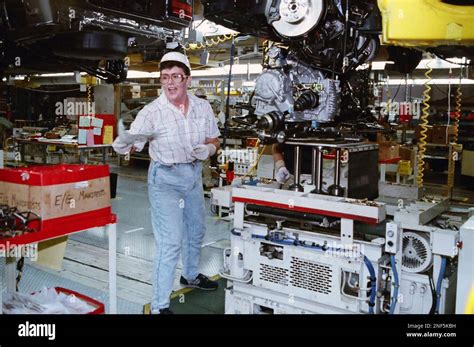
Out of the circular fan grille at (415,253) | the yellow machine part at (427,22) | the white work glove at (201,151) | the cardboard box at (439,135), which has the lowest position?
the circular fan grille at (415,253)

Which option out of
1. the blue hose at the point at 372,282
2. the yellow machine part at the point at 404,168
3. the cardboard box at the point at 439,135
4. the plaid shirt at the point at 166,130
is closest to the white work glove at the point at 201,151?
the plaid shirt at the point at 166,130

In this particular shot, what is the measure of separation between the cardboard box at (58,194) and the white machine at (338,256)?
79 centimetres

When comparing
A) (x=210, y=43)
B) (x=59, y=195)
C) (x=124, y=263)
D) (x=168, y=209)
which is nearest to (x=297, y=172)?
(x=168, y=209)

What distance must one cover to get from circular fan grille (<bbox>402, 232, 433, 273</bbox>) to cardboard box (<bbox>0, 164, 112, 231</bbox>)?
1533 millimetres

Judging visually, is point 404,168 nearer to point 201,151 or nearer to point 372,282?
point 201,151

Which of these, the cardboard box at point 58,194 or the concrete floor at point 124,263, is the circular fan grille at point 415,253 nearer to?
the concrete floor at point 124,263

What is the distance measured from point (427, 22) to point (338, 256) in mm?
1130

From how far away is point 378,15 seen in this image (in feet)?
8.86

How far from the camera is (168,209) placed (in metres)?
2.70

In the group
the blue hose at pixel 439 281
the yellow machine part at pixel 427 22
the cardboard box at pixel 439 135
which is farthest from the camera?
the cardboard box at pixel 439 135

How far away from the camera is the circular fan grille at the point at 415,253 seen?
2181 millimetres

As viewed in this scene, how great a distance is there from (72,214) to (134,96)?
7370 millimetres

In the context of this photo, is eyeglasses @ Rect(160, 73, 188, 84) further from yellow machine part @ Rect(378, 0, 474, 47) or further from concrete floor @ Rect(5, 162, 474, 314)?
concrete floor @ Rect(5, 162, 474, 314)
